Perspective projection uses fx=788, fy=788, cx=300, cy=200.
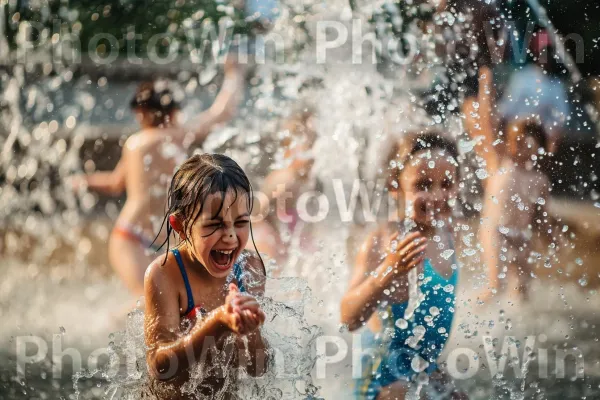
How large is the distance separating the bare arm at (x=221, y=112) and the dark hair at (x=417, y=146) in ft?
5.38

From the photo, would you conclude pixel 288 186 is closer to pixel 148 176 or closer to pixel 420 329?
pixel 148 176

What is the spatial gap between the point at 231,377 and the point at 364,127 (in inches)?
137

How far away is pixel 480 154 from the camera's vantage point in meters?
4.27

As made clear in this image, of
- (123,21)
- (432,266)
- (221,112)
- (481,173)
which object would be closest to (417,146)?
(481,173)

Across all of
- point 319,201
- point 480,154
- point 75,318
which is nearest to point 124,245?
point 75,318

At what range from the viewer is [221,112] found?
19.4 ft

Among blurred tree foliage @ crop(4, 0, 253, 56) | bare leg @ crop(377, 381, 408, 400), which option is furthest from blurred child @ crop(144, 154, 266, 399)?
blurred tree foliage @ crop(4, 0, 253, 56)

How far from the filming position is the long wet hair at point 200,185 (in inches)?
89.0

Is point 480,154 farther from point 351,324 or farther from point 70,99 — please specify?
point 70,99

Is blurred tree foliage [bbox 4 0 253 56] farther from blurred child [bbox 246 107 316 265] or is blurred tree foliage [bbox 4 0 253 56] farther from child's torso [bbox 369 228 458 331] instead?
child's torso [bbox 369 228 458 331]

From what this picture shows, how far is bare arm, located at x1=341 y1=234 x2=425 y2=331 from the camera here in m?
3.11

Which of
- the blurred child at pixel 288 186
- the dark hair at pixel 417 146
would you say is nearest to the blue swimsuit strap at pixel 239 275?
the dark hair at pixel 417 146

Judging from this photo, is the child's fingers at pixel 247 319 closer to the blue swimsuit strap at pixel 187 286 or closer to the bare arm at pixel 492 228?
the blue swimsuit strap at pixel 187 286

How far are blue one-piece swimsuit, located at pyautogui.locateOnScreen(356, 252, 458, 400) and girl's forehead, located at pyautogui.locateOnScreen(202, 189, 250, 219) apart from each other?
1140 millimetres
